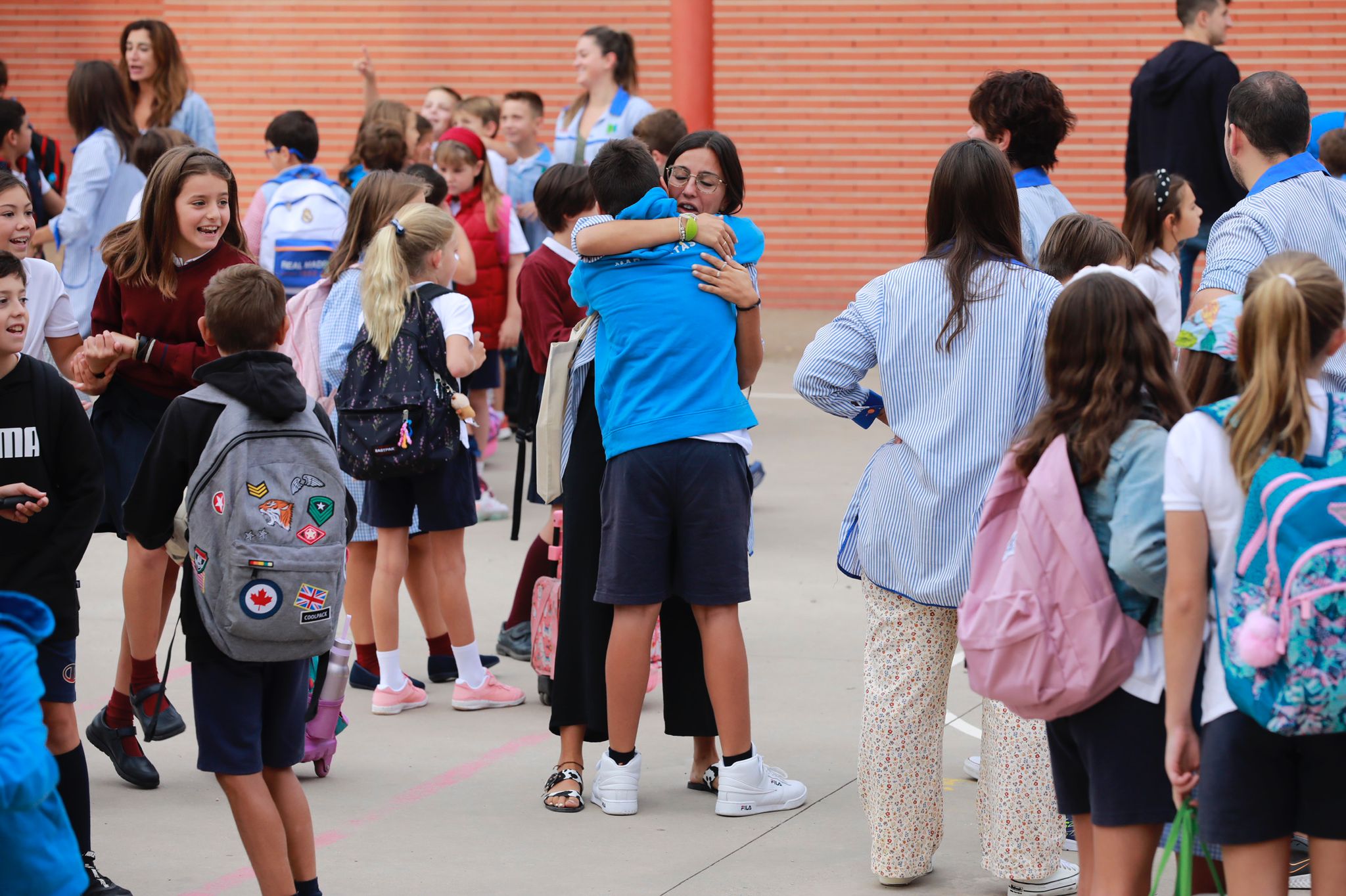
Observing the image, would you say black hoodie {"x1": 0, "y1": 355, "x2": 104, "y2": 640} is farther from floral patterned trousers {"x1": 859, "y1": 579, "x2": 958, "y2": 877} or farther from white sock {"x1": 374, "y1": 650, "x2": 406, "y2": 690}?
floral patterned trousers {"x1": 859, "y1": 579, "x2": 958, "y2": 877}

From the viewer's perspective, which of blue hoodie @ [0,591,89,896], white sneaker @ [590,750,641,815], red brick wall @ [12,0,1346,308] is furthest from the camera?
red brick wall @ [12,0,1346,308]

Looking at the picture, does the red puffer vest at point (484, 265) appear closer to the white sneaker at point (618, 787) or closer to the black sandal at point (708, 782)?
the black sandal at point (708, 782)

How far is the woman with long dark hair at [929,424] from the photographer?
4.04 metres

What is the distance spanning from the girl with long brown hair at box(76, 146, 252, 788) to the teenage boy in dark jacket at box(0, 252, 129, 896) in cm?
94

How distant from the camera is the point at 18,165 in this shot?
9.24 meters

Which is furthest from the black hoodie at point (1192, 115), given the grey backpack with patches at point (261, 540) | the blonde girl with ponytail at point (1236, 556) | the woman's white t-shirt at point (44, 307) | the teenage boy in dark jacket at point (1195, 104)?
the grey backpack with patches at point (261, 540)

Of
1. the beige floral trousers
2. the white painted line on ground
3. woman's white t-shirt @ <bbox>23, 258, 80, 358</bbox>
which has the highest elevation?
woman's white t-shirt @ <bbox>23, 258, 80, 358</bbox>

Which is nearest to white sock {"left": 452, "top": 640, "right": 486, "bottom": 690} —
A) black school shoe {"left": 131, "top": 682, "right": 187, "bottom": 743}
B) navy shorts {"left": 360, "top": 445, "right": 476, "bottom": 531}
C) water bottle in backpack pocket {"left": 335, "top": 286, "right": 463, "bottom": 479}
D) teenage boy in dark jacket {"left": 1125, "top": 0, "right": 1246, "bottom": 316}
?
→ navy shorts {"left": 360, "top": 445, "right": 476, "bottom": 531}

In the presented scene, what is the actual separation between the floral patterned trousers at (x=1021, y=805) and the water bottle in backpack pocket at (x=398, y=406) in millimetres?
2277

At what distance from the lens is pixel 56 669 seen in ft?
12.9

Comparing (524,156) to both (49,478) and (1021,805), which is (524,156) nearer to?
(49,478)

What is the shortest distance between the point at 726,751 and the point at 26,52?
45.1 ft

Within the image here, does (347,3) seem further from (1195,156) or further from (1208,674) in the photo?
(1208,674)

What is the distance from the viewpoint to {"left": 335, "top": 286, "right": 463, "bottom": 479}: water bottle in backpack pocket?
5434mm
